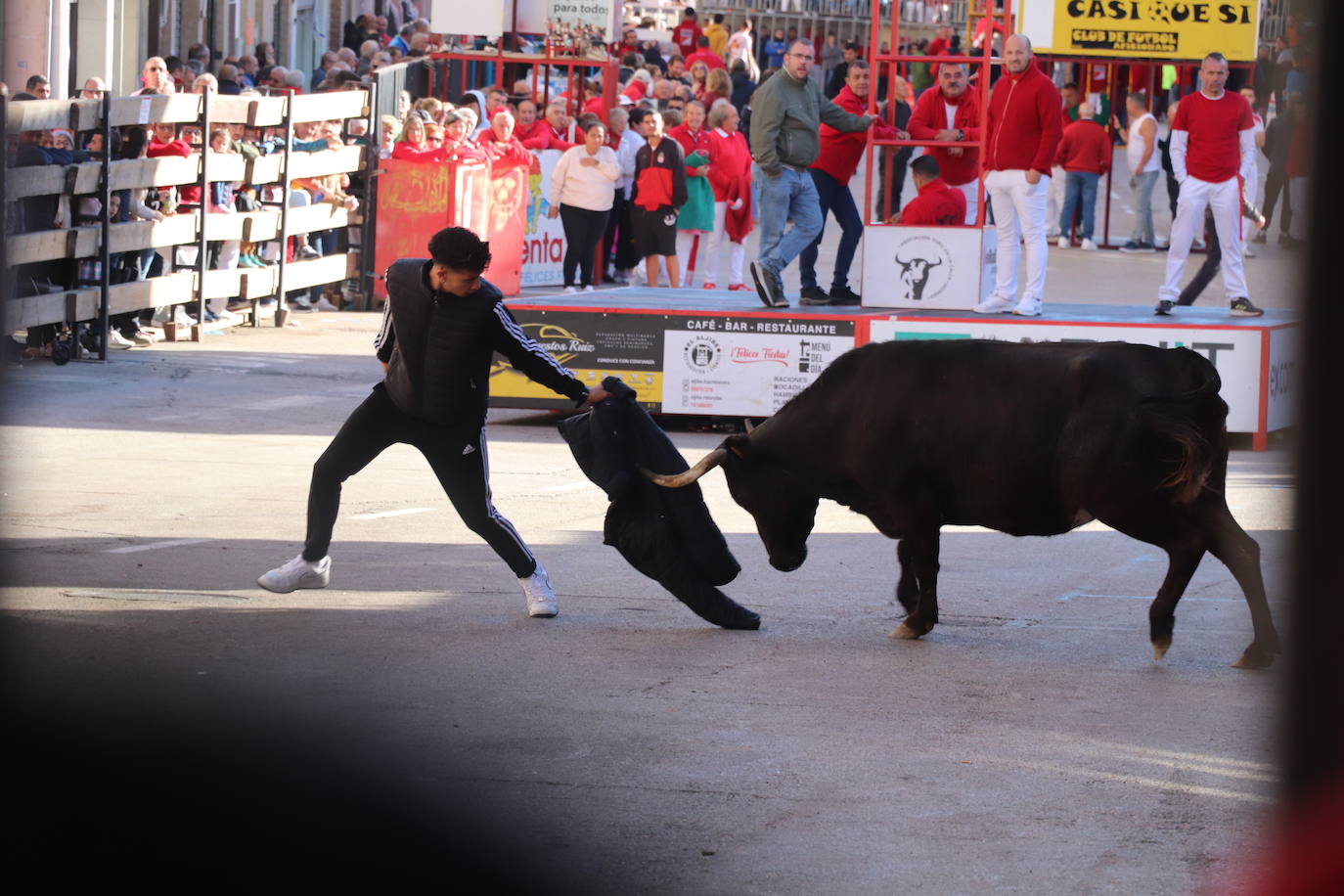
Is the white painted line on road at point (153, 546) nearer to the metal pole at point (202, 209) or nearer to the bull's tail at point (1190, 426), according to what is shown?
the bull's tail at point (1190, 426)

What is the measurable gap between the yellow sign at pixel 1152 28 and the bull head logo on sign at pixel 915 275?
30.2ft

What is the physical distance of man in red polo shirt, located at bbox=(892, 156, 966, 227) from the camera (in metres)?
13.3

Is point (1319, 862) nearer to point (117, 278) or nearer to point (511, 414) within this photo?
point (511, 414)

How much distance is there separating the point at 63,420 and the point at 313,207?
6270 millimetres

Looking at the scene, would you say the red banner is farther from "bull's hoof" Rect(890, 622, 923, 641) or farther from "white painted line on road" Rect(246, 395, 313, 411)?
"bull's hoof" Rect(890, 622, 923, 641)

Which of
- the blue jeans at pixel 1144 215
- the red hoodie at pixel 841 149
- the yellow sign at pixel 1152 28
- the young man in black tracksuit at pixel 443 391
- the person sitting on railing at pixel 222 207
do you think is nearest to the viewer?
the young man in black tracksuit at pixel 443 391

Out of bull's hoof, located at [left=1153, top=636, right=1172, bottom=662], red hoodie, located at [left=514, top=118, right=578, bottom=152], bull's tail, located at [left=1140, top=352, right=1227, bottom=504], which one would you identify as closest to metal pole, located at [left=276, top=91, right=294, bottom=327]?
red hoodie, located at [left=514, top=118, right=578, bottom=152]

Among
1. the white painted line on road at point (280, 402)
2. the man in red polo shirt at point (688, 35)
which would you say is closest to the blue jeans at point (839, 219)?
the white painted line on road at point (280, 402)

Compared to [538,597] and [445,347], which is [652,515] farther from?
[445,347]

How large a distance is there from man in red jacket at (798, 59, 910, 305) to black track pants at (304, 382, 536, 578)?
6648 mm

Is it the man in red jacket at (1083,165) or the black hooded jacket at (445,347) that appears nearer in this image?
the black hooded jacket at (445,347)

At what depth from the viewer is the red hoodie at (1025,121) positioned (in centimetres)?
1218

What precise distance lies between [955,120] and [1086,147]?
1118cm

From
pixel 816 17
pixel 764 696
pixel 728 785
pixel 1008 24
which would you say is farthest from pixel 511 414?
pixel 816 17
